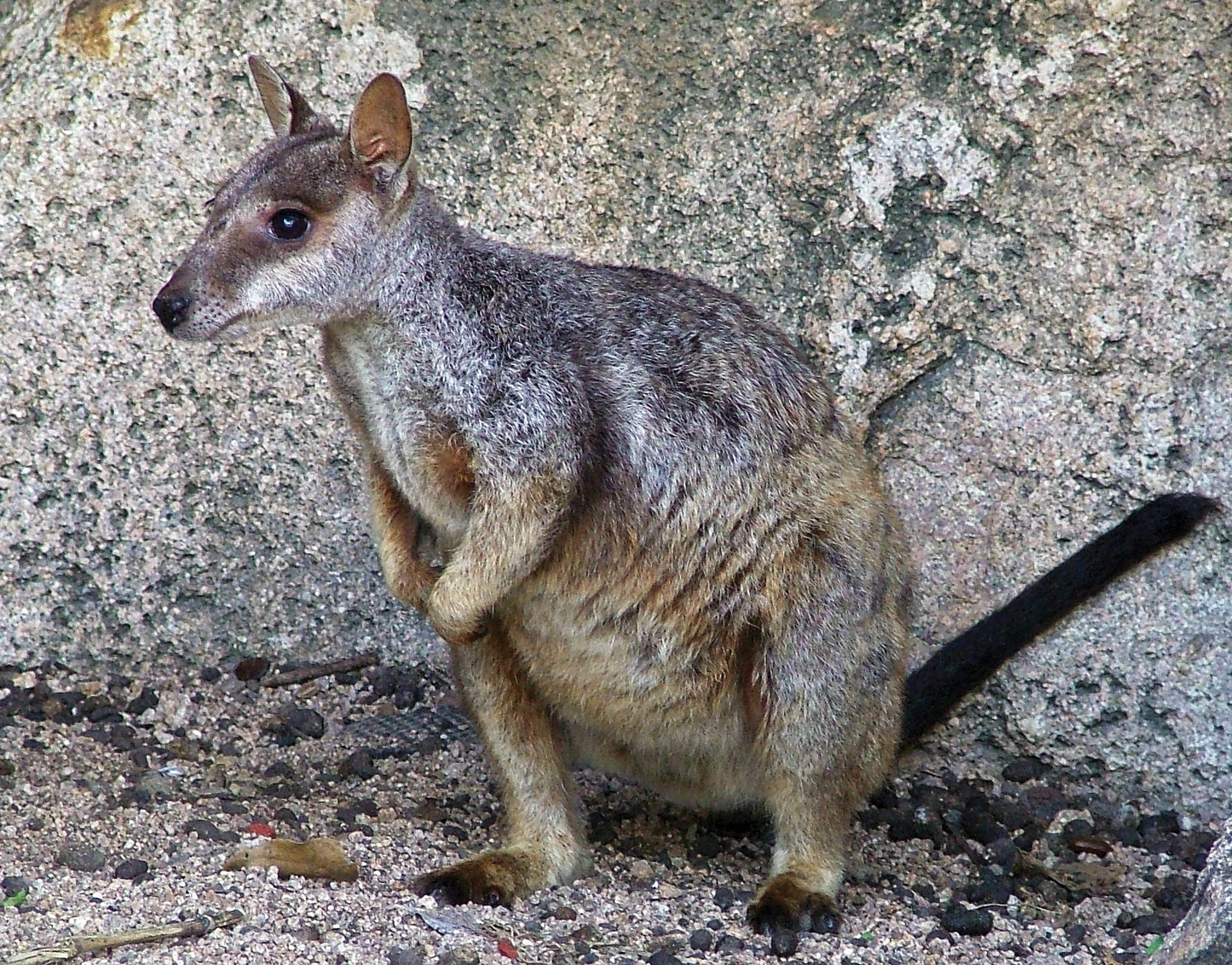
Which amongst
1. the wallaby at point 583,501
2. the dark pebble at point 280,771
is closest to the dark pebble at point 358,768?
the dark pebble at point 280,771

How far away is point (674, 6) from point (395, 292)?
1807 millimetres

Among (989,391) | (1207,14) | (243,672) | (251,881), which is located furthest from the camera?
(243,672)

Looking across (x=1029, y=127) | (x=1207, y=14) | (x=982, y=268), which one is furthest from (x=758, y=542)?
(x=1207, y=14)

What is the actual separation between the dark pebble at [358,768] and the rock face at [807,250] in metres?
0.99

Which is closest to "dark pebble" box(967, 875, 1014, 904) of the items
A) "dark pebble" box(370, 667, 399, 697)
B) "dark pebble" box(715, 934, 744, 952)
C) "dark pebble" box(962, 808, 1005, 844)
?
"dark pebble" box(962, 808, 1005, 844)

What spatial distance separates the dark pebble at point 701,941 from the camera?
15.2ft

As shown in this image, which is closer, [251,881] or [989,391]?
[251,881]

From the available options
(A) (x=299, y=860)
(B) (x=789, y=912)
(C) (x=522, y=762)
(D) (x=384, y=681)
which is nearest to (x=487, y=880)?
(C) (x=522, y=762)

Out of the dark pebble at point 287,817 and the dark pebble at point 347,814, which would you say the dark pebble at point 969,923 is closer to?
the dark pebble at point 347,814

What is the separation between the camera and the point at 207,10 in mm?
5777

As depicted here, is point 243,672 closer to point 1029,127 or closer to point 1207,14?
point 1029,127

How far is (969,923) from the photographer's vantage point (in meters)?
4.87

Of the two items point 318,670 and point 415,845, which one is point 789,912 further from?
point 318,670

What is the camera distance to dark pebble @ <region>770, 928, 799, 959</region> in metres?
4.62
